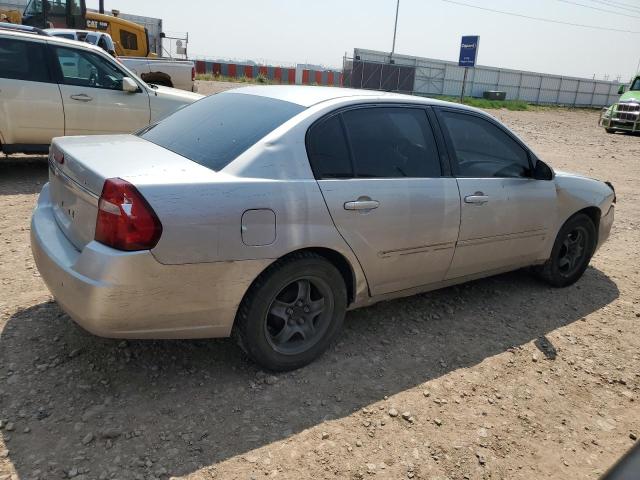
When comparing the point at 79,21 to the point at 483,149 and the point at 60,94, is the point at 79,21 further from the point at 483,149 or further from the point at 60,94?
the point at 483,149

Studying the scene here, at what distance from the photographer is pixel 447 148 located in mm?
3658

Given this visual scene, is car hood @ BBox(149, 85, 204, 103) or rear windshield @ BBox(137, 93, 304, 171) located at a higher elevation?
rear windshield @ BBox(137, 93, 304, 171)

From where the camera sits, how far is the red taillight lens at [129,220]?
2443mm

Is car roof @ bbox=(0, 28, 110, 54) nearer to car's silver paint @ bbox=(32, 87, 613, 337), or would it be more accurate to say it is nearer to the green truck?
car's silver paint @ bbox=(32, 87, 613, 337)

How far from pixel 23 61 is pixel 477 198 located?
20.1ft

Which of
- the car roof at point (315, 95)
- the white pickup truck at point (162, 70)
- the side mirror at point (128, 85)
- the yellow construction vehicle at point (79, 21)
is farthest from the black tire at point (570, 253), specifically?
the yellow construction vehicle at point (79, 21)

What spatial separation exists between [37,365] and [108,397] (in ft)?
1.75

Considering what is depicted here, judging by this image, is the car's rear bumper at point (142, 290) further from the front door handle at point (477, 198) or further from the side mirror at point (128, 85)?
the side mirror at point (128, 85)

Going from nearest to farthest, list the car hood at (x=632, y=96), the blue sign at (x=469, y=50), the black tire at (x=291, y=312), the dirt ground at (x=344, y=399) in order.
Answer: the dirt ground at (x=344, y=399) → the black tire at (x=291, y=312) → the car hood at (x=632, y=96) → the blue sign at (x=469, y=50)

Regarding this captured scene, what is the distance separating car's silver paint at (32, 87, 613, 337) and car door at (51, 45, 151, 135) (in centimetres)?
428

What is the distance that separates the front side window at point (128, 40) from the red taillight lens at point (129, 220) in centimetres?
1668

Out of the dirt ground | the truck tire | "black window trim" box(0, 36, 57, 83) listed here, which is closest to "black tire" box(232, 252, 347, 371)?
the dirt ground

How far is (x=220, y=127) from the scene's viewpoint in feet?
10.6

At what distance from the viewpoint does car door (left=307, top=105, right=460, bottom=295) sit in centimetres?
306
